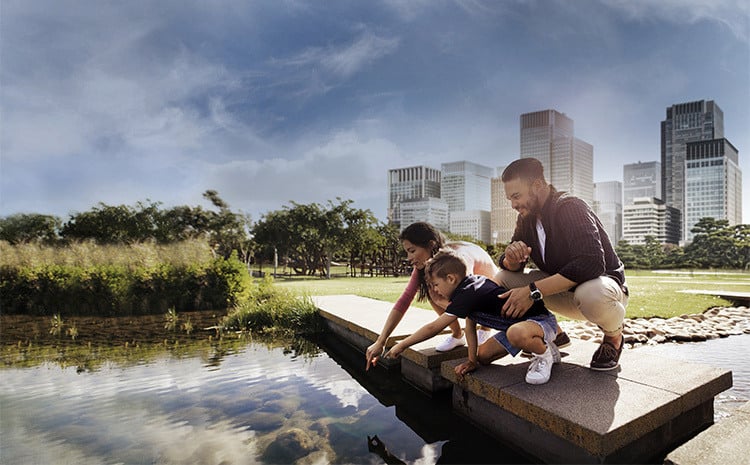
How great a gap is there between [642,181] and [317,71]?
185 m

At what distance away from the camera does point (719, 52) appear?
10219 millimetres

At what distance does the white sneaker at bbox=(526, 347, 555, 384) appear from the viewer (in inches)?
80.3

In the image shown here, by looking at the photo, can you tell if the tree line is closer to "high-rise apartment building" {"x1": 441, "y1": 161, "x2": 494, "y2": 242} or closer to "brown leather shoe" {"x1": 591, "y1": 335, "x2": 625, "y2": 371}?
"brown leather shoe" {"x1": 591, "y1": 335, "x2": 625, "y2": 371}

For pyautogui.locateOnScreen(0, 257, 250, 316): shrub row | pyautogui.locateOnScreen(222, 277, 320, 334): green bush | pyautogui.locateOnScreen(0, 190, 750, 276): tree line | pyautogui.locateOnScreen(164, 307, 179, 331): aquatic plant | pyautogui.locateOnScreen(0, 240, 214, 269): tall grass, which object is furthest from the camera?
pyautogui.locateOnScreen(0, 190, 750, 276): tree line

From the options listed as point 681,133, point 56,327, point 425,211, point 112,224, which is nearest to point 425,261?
point 56,327

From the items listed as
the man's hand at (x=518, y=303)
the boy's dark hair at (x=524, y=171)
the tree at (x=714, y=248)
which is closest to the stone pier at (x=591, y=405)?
the man's hand at (x=518, y=303)

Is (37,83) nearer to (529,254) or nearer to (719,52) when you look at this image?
(529,254)

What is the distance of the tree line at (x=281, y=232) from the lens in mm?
28250

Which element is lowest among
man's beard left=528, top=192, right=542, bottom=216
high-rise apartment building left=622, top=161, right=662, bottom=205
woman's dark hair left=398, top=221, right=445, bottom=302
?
woman's dark hair left=398, top=221, right=445, bottom=302

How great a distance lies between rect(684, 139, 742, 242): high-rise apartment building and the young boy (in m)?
109

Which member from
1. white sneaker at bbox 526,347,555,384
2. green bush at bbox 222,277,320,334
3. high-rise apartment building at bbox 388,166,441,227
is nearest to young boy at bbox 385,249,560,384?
white sneaker at bbox 526,347,555,384

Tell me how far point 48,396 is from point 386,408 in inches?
106

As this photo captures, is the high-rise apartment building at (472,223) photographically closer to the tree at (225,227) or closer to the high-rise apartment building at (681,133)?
the tree at (225,227)

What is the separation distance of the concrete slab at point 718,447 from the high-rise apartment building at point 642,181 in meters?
182
